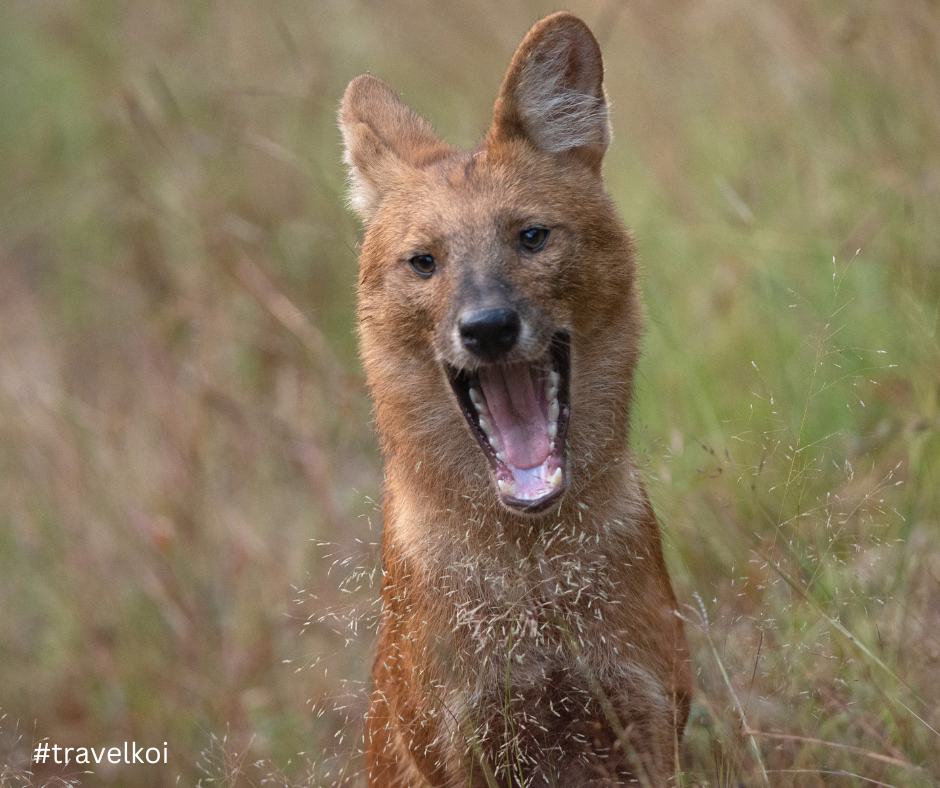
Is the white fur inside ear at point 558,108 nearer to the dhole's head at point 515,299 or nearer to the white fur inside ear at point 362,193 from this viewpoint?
the dhole's head at point 515,299

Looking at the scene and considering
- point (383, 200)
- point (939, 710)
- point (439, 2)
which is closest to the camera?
point (939, 710)

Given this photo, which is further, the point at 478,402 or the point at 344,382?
the point at 344,382

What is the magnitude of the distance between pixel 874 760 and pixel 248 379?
4.67 meters

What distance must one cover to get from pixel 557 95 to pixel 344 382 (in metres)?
2.26

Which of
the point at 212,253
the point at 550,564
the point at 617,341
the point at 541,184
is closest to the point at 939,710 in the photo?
the point at 550,564

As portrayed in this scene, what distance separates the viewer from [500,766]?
2.88m

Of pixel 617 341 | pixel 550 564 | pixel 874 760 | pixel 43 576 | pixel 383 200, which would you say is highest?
pixel 383 200

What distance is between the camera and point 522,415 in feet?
10.4

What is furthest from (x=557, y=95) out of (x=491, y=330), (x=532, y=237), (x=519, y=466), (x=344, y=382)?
(x=344, y=382)

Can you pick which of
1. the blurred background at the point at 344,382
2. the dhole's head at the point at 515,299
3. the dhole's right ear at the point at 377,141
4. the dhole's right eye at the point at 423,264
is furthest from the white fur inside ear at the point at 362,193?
the blurred background at the point at 344,382

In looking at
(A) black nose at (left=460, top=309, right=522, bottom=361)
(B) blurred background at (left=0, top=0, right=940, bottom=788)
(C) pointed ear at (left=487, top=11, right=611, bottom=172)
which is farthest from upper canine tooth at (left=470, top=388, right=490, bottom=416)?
(C) pointed ear at (left=487, top=11, right=611, bottom=172)

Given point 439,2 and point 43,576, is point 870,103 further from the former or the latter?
→ point 43,576

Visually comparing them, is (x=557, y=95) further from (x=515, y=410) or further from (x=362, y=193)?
(x=515, y=410)

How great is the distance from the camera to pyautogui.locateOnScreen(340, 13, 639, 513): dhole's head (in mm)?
3070
